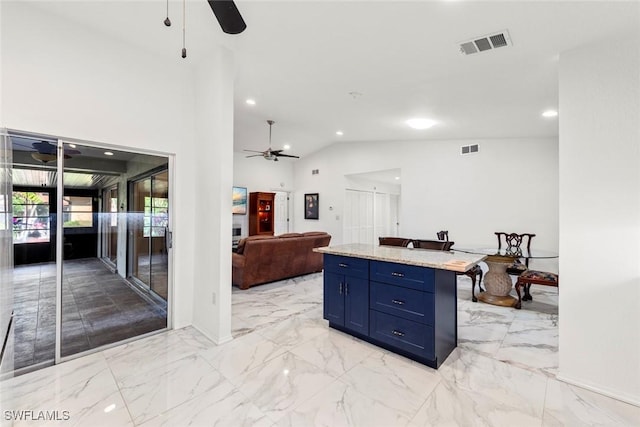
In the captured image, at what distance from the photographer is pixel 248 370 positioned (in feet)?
7.93

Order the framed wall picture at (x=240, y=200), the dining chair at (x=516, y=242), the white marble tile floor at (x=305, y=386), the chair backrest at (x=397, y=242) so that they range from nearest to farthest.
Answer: the white marble tile floor at (x=305, y=386), the dining chair at (x=516, y=242), the chair backrest at (x=397, y=242), the framed wall picture at (x=240, y=200)

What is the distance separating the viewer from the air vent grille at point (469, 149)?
567 centimetres

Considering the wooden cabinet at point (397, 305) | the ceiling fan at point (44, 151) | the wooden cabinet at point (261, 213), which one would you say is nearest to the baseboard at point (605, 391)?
the wooden cabinet at point (397, 305)

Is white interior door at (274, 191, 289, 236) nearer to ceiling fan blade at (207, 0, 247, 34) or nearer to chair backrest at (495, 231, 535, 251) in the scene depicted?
chair backrest at (495, 231, 535, 251)

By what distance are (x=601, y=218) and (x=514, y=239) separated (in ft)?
10.9

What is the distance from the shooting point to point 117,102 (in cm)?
282

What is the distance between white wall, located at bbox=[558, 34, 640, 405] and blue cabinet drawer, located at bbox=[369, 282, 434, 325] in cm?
108

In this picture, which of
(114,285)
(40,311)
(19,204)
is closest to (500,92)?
(19,204)

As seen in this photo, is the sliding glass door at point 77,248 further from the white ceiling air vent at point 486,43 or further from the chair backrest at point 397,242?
the chair backrest at point 397,242

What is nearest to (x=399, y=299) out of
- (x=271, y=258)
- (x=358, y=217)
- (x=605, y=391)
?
(x=605, y=391)

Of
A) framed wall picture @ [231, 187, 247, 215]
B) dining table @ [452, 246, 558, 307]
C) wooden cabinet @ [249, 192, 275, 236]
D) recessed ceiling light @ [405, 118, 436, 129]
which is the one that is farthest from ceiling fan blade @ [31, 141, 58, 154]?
wooden cabinet @ [249, 192, 275, 236]

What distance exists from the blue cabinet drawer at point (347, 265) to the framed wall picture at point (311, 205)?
16.8 ft

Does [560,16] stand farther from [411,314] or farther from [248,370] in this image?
[248,370]

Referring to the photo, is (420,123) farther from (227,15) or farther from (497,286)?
(227,15)
